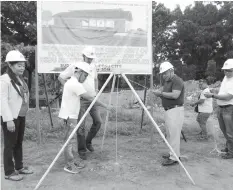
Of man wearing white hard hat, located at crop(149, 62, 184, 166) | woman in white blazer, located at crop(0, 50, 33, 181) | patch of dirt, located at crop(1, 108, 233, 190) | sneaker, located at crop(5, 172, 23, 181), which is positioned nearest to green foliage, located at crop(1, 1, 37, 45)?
patch of dirt, located at crop(1, 108, 233, 190)

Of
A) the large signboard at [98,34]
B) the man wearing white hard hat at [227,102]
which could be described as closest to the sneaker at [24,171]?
the large signboard at [98,34]

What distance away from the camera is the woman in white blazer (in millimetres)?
3777

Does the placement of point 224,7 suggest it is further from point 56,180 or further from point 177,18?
point 56,180

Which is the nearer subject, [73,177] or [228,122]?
[73,177]

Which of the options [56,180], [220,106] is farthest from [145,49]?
[56,180]

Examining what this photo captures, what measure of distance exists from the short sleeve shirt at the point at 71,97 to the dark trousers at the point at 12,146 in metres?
0.65

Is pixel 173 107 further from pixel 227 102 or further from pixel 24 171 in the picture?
pixel 24 171

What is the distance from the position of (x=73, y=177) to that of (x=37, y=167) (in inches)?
33.0

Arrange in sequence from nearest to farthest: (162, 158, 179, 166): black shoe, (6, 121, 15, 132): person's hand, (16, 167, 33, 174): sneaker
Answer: (6, 121, 15, 132): person's hand < (16, 167, 33, 174): sneaker < (162, 158, 179, 166): black shoe

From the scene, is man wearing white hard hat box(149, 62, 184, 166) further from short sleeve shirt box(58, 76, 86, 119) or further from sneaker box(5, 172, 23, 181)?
sneaker box(5, 172, 23, 181)

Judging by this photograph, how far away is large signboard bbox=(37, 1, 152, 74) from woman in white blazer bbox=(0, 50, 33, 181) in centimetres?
172

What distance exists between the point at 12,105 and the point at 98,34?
2.69m

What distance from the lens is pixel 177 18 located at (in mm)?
33594

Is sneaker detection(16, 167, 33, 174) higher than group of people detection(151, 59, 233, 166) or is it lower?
lower
